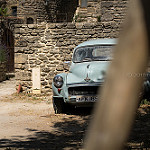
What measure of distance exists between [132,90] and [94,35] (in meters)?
8.81

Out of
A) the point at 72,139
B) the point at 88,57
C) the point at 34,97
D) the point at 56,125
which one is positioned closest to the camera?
the point at 72,139

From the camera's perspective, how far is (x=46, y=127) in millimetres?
5477

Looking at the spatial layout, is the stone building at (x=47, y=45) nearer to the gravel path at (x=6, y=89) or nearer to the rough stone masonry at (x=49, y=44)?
the rough stone masonry at (x=49, y=44)

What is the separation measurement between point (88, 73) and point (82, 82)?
0.29 meters

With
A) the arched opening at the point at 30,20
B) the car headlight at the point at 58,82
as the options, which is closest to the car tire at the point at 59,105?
the car headlight at the point at 58,82

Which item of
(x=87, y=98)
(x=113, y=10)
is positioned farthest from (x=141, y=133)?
(x=113, y=10)

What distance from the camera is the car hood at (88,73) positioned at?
627 cm

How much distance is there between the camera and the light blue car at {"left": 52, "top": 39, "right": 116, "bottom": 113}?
242 inches

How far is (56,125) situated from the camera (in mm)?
5648

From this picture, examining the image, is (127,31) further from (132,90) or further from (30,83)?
(30,83)

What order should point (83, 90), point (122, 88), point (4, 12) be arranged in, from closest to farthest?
point (122, 88), point (83, 90), point (4, 12)

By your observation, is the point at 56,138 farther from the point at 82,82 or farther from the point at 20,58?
the point at 20,58

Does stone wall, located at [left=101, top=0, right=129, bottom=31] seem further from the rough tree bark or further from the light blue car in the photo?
the rough tree bark

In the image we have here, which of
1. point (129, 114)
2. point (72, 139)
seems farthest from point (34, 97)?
point (129, 114)
